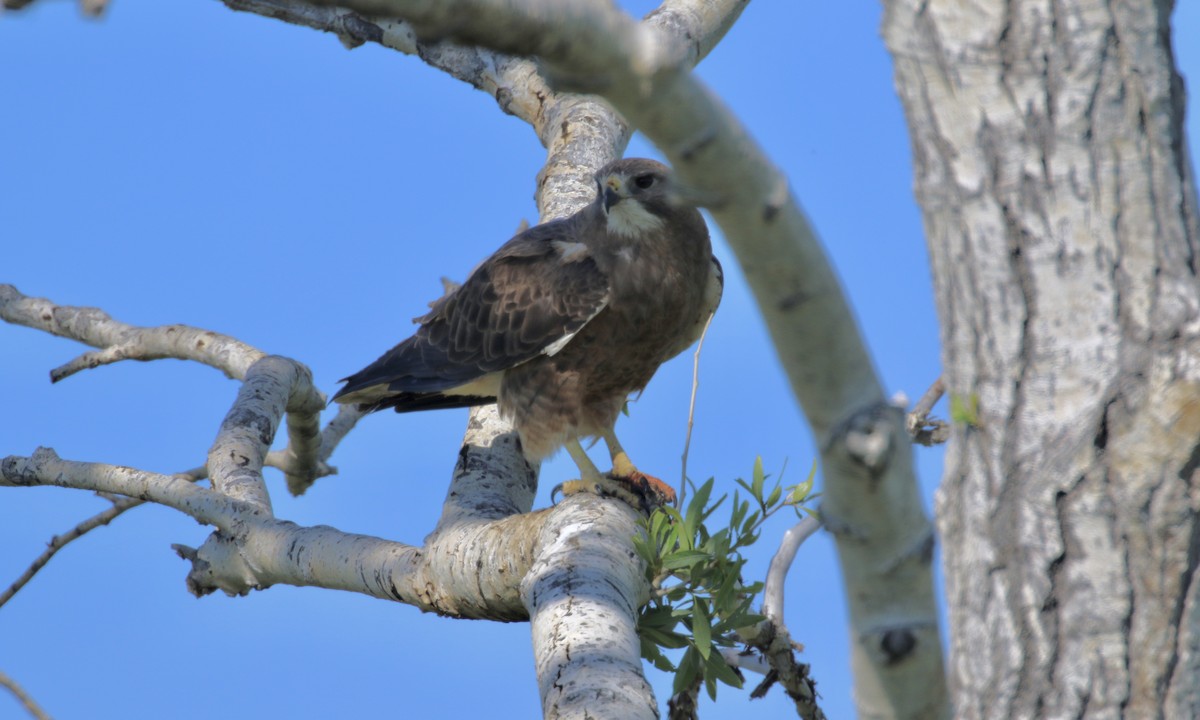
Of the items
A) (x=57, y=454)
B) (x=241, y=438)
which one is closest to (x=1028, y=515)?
Result: (x=241, y=438)

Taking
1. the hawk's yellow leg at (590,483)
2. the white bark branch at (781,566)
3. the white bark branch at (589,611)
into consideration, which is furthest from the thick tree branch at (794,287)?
the hawk's yellow leg at (590,483)

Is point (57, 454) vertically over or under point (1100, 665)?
over

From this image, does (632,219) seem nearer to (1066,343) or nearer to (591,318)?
(591,318)

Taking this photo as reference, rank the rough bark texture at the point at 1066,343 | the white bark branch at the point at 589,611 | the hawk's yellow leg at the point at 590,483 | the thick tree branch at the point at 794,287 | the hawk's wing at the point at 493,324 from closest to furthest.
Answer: the thick tree branch at the point at 794,287
the rough bark texture at the point at 1066,343
the white bark branch at the point at 589,611
the hawk's yellow leg at the point at 590,483
the hawk's wing at the point at 493,324

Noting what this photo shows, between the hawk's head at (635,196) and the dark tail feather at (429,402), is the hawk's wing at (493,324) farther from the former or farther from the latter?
the hawk's head at (635,196)

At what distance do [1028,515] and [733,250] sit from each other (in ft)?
2.21

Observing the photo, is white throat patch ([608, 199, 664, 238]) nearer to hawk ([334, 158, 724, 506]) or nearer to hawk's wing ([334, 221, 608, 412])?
hawk ([334, 158, 724, 506])

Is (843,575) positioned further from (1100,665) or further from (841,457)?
(1100,665)

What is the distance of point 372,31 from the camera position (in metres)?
7.00

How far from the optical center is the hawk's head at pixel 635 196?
446cm

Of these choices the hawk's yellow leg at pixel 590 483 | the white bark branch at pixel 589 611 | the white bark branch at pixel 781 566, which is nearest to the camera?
the white bark branch at pixel 589 611

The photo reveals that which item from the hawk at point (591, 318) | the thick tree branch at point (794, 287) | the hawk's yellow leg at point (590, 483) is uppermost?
the hawk at point (591, 318)

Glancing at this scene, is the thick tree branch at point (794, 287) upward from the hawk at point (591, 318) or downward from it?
downward

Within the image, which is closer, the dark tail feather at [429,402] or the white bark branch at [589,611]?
the white bark branch at [589,611]
